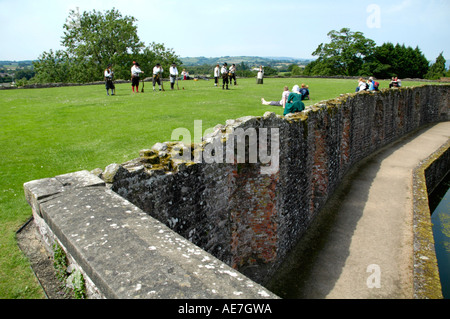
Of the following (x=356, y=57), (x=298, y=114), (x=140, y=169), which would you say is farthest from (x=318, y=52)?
(x=140, y=169)

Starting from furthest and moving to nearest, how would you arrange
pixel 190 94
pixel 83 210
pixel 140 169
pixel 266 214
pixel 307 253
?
pixel 190 94 < pixel 307 253 < pixel 266 214 < pixel 140 169 < pixel 83 210

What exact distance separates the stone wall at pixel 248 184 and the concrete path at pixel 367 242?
0.83 metres

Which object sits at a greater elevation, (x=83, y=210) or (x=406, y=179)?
(x=83, y=210)

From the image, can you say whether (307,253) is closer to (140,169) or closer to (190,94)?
(140,169)

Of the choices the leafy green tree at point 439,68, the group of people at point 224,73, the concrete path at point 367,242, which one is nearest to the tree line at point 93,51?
the group of people at point 224,73

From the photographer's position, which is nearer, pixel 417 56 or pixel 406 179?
pixel 406 179

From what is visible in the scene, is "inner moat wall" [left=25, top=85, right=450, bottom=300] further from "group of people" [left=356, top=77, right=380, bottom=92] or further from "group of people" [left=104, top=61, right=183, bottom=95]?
"group of people" [left=104, top=61, right=183, bottom=95]


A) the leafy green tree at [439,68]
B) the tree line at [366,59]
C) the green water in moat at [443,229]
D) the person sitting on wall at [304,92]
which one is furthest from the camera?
the leafy green tree at [439,68]

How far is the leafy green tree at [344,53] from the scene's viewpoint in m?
65.6

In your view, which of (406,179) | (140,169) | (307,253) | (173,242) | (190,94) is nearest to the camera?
(173,242)

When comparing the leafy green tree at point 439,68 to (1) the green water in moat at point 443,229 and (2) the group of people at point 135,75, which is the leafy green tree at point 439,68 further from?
(2) the group of people at point 135,75

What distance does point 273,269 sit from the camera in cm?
823
